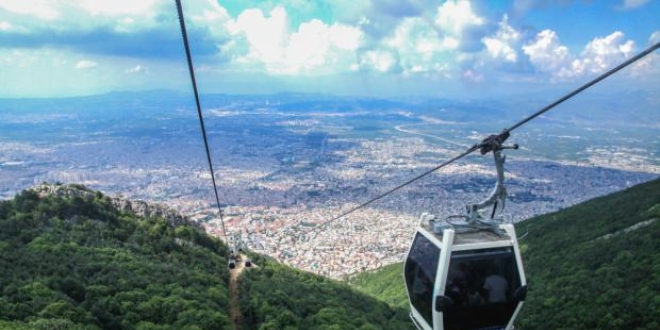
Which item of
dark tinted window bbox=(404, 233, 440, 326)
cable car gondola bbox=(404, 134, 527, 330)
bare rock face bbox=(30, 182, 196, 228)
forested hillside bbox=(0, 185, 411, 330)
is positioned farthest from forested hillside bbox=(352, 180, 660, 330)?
bare rock face bbox=(30, 182, 196, 228)

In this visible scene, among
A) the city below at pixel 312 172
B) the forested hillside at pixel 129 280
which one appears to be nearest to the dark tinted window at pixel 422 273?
the forested hillside at pixel 129 280

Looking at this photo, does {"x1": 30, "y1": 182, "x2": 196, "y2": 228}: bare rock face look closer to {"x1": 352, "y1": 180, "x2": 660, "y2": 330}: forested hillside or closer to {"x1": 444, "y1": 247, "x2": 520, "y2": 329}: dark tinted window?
{"x1": 352, "y1": 180, "x2": 660, "y2": 330}: forested hillside

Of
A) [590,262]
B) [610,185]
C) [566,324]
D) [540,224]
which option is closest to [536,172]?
[610,185]

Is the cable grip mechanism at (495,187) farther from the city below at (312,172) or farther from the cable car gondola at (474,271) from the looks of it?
the city below at (312,172)

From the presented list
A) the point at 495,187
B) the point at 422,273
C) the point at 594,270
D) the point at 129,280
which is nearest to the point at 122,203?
the point at 129,280

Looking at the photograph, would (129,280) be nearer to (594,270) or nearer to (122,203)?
(122,203)

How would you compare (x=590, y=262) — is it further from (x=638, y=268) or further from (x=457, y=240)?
(x=457, y=240)
